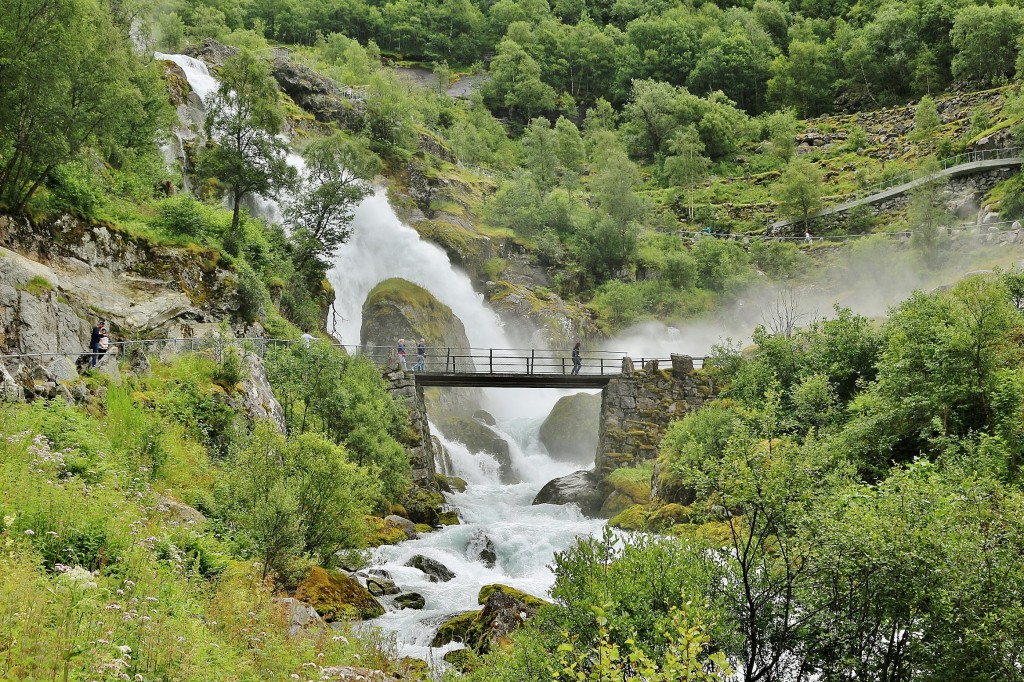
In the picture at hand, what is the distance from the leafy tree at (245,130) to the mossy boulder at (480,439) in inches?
545

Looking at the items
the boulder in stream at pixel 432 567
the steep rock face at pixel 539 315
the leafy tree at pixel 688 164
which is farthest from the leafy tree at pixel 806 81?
the boulder in stream at pixel 432 567

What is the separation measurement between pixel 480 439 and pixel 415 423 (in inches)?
305

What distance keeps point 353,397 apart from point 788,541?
671 inches

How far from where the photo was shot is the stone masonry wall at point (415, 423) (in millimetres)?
28469

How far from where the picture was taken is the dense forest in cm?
869

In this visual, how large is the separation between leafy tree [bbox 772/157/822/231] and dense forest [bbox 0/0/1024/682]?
0.32 meters

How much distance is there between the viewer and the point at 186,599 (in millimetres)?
→ 8867

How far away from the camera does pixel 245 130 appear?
30.5 meters

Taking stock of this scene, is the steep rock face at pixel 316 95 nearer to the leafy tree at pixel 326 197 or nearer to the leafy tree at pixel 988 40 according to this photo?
the leafy tree at pixel 326 197

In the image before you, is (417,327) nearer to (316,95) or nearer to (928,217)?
(316,95)

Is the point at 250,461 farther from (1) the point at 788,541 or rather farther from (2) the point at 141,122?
(2) the point at 141,122

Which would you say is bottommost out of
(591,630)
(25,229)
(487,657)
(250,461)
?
(487,657)

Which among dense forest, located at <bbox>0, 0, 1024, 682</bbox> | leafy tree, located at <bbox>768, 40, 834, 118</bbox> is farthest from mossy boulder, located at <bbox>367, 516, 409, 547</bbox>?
leafy tree, located at <bbox>768, 40, 834, 118</bbox>

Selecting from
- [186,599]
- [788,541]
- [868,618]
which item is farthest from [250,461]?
[868,618]
